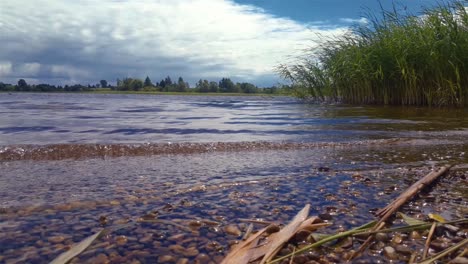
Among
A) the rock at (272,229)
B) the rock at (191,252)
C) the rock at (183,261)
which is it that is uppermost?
the rock at (272,229)

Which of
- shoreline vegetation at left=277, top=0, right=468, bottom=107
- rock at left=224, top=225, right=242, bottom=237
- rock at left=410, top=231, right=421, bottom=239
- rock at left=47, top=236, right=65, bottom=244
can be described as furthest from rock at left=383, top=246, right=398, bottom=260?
shoreline vegetation at left=277, top=0, right=468, bottom=107

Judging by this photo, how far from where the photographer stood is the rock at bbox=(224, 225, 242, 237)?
201 cm

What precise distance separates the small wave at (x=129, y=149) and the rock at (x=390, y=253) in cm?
311

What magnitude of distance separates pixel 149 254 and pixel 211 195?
37.3 inches

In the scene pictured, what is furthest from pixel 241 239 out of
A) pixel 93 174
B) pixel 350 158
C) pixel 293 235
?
pixel 350 158

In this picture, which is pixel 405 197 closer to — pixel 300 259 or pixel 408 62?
pixel 300 259

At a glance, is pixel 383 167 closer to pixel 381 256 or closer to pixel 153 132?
pixel 381 256

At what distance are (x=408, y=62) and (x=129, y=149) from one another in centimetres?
918

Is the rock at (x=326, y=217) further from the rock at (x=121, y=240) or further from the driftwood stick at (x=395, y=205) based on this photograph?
the rock at (x=121, y=240)

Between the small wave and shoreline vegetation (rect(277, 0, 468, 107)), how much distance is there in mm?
6277

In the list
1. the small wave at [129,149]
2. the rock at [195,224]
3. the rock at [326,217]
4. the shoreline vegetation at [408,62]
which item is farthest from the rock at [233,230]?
the shoreline vegetation at [408,62]

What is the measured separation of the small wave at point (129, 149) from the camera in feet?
13.8

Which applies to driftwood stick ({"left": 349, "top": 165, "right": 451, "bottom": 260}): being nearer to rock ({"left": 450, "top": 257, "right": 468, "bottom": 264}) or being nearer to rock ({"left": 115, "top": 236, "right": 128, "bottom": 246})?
rock ({"left": 450, "top": 257, "right": 468, "bottom": 264})

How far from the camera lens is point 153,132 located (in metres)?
6.54
